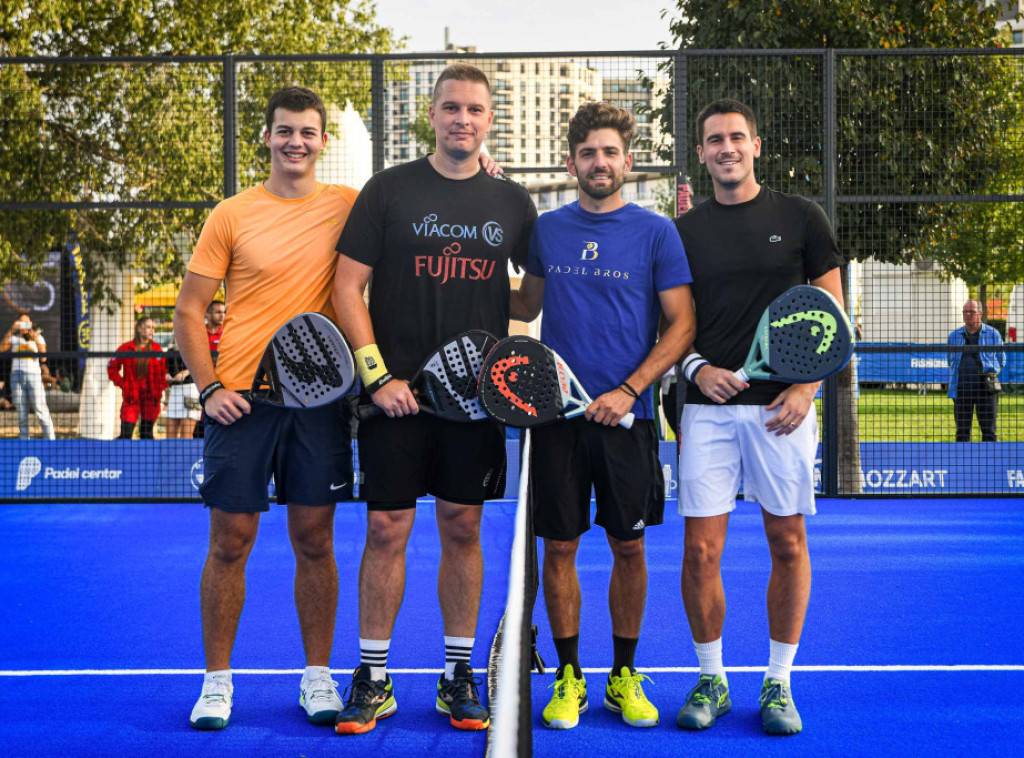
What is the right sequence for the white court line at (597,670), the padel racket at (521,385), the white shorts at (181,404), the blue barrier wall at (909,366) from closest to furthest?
the padel racket at (521,385) → the white court line at (597,670) → the blue barrier wall at (909,366) → the white shorts at (181,404)

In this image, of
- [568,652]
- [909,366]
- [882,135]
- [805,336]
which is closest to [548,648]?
[568,652]

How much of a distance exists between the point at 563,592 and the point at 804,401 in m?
1.04

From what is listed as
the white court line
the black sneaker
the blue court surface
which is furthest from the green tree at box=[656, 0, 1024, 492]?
Answer: the black sneaker

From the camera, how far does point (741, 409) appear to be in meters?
3.61

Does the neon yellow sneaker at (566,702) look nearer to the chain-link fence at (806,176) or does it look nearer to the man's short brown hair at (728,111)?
the man's short brown hair at (728,111)

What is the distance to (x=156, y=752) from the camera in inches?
130

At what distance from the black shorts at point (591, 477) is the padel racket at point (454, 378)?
30 centimetres

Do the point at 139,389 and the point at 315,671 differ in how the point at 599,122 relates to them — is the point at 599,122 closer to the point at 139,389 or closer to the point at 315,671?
the point at 315,671

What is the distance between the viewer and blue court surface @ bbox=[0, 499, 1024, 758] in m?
3.39

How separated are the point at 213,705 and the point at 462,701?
0.83 metres

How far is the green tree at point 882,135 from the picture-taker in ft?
26.8

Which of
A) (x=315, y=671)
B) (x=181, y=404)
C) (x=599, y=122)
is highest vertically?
(x=599, y=122)

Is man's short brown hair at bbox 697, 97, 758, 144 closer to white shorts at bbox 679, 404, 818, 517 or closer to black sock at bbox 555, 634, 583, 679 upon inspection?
white shorts at bbox 679, 404, 818, 517

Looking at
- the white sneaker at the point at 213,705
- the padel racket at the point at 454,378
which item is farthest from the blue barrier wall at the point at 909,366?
the white sneaker at the point at 213,705
